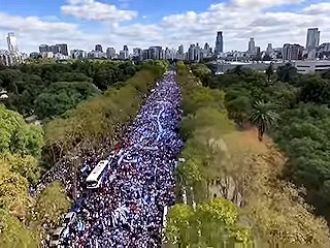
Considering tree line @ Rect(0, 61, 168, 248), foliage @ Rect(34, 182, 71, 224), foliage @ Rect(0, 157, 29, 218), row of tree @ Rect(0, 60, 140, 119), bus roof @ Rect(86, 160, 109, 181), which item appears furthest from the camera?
row of tree @ Rect(0, 60, 140, 119)

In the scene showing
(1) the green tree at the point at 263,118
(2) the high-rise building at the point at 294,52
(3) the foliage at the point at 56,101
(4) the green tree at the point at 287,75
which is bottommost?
(2) the high-rise building at the point at 294,52

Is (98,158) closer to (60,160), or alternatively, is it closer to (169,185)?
(60,160)

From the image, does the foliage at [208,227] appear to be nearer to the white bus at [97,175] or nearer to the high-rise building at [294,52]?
the white bus at [97,175]

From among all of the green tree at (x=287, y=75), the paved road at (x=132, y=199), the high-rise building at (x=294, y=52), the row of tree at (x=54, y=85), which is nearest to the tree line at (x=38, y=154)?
the paved road at (x=132, y=199)

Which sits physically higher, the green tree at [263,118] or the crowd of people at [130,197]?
the green tree at [263,118]

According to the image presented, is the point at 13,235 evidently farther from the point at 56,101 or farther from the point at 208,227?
the point at 56,101

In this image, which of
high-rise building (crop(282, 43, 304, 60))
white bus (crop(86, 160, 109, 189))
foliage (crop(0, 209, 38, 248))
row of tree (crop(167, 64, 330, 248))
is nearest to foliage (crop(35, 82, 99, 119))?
white bus (crop(86, 160, 109, 189))

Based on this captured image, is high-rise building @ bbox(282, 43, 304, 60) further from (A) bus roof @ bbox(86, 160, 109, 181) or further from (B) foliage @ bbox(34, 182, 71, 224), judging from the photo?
(B) foliage @ bbox(34, 182, 71, 224)
